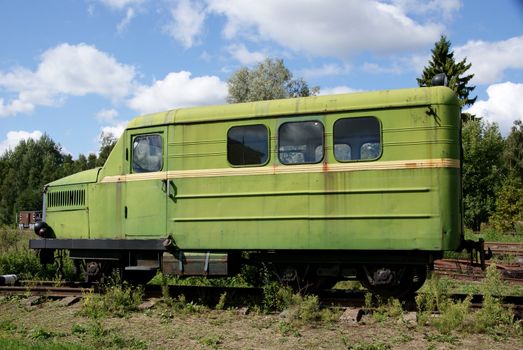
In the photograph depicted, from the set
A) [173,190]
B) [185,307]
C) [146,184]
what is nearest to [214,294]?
[185,307]

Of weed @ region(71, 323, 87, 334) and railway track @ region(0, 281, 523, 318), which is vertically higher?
railway track @ region(0, 281, 523, 318)

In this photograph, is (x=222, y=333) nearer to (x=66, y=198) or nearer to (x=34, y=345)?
(x=34, y=345)

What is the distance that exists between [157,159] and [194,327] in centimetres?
288

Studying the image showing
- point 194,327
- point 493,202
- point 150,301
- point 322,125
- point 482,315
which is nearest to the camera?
point 482,315

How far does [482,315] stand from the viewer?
664 cm

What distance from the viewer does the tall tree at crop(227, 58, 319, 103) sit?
48.9m

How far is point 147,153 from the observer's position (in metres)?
8.82

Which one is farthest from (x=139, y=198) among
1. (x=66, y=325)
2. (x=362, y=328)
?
(x=362, y=328)

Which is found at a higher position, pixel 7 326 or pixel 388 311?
pixel 388 311

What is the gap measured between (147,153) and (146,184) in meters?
0.53

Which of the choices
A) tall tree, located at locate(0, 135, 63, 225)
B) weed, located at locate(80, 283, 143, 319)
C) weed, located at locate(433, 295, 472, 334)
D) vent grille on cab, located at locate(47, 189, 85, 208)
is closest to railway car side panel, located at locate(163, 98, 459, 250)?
weed, located at locate(433, 295, 472, 334)

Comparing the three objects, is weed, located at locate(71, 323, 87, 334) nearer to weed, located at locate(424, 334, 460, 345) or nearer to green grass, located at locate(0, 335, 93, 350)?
green grass, located at locate(0, 335, 93, 350)

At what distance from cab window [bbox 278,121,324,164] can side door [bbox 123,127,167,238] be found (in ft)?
6.55

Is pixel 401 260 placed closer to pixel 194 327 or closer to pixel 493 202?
pixel 194 327
